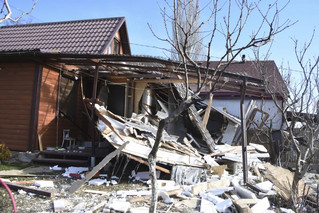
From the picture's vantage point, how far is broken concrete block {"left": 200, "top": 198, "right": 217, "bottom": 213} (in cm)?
493

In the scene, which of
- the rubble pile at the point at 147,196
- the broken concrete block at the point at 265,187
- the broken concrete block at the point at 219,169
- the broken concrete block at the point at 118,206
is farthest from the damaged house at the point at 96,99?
the broken concrete block at the point at 118,206

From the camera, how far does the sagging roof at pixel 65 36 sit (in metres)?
12.2

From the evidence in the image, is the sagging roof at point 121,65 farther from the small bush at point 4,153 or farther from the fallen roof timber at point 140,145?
the small bush at point 4,153

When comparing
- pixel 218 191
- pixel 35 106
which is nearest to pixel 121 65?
pixel 35 106

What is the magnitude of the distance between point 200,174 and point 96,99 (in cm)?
429

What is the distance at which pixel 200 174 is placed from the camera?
285 inches

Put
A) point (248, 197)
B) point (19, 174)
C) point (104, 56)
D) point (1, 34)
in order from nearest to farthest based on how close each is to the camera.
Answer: point (248, 197) < point (19, 174) < point (104, 56) < point (1, 34)

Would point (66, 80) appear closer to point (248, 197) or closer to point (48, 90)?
point (48, 90)

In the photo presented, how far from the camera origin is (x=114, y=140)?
292 inches

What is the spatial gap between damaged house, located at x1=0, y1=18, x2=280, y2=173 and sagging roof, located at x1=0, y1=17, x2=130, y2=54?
54 millimetres

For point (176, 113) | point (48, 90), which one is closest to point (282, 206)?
point (176, 113)

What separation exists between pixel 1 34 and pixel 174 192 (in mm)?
13444

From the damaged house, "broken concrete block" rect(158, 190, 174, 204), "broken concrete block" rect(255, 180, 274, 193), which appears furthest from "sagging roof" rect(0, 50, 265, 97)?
"broken concrete block" rect(158, 190, 174, 204)

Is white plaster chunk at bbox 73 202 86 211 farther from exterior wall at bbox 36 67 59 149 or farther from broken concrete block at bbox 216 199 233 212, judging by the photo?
exterior wall at bbox 36 67 59 149
